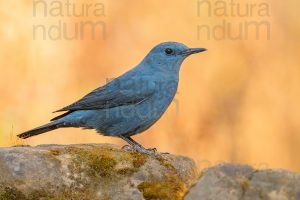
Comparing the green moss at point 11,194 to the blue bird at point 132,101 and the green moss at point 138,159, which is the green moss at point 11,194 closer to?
the green moss at point 138,159

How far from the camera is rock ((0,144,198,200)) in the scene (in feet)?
25.2

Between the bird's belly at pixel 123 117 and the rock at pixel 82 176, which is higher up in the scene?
the bird's belly at pixel 123 117

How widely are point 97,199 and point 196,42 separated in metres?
5.46

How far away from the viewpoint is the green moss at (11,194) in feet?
24.9

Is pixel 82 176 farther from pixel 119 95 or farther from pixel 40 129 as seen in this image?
pixel 119 95

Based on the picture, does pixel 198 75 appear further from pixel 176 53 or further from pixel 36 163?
pixel 36 163

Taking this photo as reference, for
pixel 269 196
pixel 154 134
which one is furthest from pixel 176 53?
pixel 269 196

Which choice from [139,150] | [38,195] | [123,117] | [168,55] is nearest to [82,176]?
[38,195]

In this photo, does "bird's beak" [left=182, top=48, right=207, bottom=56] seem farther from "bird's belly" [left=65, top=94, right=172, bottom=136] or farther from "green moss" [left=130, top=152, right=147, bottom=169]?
"green moss" [left=130, top=152, right=147, bottom=169]

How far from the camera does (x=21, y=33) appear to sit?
1287cm

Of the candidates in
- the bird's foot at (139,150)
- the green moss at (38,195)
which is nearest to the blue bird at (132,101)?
the bird's foot at (139,150)

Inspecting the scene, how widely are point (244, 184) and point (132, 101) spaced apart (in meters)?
3.21

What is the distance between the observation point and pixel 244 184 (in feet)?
21.7

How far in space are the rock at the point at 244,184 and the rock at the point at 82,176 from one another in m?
0.84
